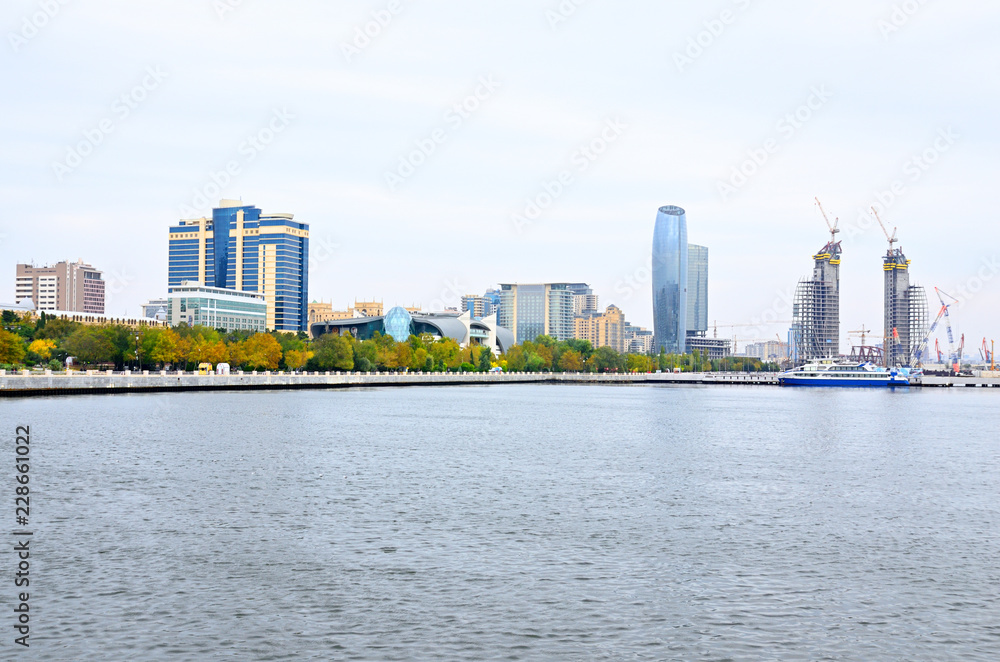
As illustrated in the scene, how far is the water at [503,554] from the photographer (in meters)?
19.6

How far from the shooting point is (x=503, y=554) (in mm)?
26906

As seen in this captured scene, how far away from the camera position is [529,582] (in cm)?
2388

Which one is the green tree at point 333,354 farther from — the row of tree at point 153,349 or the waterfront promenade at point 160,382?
the waterfront promenade at point 160,382

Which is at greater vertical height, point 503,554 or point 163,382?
point 163,382

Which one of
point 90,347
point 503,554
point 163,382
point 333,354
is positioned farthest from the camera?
point 333,354

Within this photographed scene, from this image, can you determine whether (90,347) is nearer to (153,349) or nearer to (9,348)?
(153,349)

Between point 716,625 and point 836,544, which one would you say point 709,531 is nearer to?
point 836,544

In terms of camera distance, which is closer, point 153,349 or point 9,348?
point 9,348

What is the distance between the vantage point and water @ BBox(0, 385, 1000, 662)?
19.6 metres

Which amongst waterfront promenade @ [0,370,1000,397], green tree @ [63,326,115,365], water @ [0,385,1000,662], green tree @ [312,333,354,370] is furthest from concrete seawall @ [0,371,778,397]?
water @ [0,385,1000,662]

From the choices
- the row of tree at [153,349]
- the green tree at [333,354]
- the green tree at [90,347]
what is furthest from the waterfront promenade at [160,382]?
the green tree at [90,347]

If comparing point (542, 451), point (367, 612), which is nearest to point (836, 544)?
point (367, 612)

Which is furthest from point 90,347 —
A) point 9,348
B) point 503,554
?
point 503,554

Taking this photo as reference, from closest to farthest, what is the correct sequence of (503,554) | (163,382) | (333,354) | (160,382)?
(503,554)
(160,382)
(163,382)
(333,354)
